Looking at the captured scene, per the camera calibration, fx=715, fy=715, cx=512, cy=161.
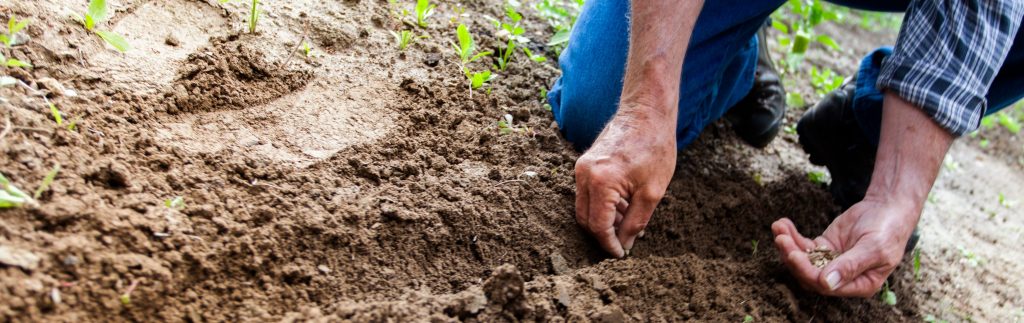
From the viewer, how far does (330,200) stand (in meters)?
1.57

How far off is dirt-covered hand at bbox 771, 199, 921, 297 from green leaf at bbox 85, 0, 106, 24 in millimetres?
1732

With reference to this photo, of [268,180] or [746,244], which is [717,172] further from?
[268,180]

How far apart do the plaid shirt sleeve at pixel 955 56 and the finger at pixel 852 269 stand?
405 millimetres

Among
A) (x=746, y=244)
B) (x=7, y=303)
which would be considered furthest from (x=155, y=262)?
(x=746, y=244)

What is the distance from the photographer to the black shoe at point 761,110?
2535mm

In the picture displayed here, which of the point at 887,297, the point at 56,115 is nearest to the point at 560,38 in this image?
the point at 887,297

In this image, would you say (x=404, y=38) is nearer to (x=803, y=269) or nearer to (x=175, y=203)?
(x=175, y=203)

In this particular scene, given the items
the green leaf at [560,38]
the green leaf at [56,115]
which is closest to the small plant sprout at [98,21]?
the green leaf at [56,115]

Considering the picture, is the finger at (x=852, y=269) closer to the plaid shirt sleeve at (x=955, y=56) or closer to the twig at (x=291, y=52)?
the plaid shirt sleeve at (x=955, y=56)

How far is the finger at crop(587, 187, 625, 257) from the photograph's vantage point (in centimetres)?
161

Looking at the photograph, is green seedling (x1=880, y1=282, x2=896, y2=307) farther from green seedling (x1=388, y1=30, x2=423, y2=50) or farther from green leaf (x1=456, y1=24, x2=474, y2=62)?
green seedling (x1=388, y1=30, x2=423, y2=50)

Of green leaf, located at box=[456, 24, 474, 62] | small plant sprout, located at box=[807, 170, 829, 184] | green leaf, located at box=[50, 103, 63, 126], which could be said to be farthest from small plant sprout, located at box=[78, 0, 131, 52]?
small plant sprout, located at box=[807, 170, 829, 184]

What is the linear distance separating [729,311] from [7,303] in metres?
1.37

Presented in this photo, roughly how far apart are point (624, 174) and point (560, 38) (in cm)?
104
